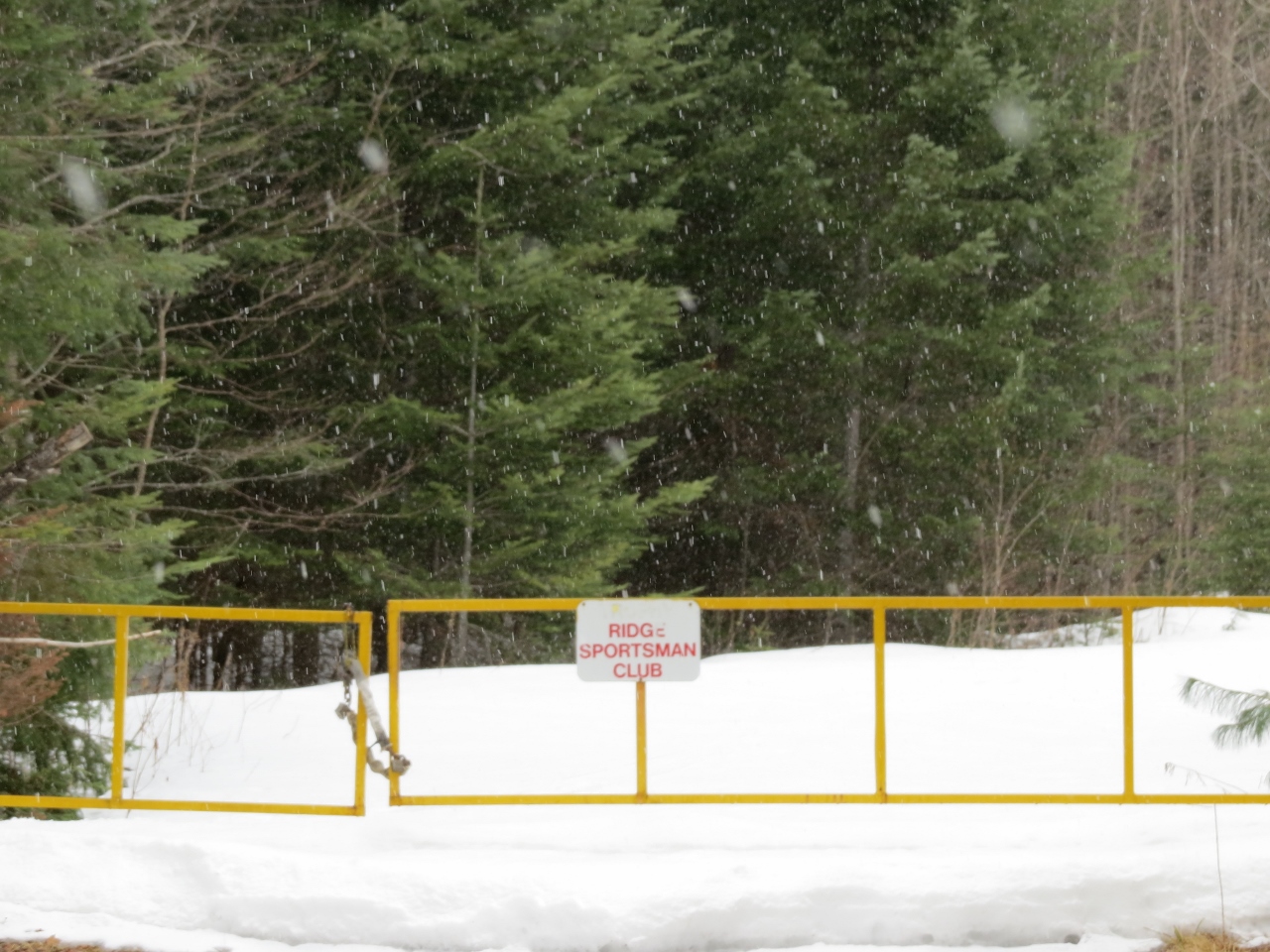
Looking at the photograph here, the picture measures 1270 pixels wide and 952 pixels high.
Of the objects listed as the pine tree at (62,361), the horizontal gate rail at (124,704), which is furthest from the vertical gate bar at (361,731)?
the pine tree at (62,361)

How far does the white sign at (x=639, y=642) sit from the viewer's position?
7.93 meters

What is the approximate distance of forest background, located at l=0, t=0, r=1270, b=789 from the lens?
→ 16984 mm

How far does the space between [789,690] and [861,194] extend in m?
13.3

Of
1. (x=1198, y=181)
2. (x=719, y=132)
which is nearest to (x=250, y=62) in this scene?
(x=719, y=132)

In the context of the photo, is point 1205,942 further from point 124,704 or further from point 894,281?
point 894,281

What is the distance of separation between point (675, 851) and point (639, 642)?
1262 millimetres

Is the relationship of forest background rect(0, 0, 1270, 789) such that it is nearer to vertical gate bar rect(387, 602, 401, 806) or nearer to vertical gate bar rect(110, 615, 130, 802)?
vertical gate bar rect(110, 615, 130, 802)

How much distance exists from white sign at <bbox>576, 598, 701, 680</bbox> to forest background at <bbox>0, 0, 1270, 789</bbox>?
5023 millimetres

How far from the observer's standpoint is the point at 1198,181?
34562mm

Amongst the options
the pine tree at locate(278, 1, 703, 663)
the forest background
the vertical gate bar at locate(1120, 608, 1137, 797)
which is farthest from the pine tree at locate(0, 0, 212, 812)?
the vertical gate bar at locate(1120, 608, 1137, 797)

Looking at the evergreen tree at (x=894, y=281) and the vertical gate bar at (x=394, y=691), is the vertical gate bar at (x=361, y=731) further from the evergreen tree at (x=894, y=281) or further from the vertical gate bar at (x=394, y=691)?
the evergreen tree at (x=894, y=281)

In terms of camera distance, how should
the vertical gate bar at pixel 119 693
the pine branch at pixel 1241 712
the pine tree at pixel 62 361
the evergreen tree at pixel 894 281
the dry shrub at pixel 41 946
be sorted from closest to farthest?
the dry shrub at pixel 41 946 < the pine branch at pixel 1241 712 < the vertical gate bar at pixel 119 693 < the pine tree at pixel 62 361 < the evergreen tree at pixel 894 281

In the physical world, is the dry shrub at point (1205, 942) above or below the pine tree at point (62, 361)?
below

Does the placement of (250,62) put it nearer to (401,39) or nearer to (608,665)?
(401,39)
